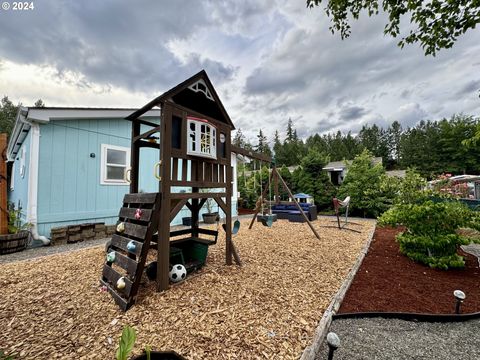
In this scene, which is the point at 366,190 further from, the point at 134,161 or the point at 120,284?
the point at 120,284

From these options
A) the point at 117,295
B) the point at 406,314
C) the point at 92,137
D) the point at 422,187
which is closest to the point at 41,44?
the point at 92,137

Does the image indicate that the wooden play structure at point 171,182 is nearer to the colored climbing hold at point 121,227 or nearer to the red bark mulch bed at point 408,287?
the colored climbing hold at point 121,227

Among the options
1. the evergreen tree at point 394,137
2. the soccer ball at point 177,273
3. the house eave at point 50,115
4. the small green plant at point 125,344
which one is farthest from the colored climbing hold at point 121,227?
the evergreen tree at point 394,137

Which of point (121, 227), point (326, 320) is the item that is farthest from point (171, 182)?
point (326, 320)

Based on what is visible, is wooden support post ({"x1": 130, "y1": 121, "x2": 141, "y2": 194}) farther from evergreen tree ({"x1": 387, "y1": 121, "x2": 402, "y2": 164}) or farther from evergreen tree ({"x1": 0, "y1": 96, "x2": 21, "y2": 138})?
evergreen tree ({"x1": 387, "y1": 121, "x2": 402, "y2": 164})

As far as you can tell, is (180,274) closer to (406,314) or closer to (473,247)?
(406,314)

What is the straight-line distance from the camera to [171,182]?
110 inches

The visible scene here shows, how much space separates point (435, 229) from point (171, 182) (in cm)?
488

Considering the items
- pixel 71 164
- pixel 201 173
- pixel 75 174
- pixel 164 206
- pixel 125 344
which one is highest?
pixel 71 164

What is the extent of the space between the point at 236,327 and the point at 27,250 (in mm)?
5929

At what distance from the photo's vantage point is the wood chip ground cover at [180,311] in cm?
175

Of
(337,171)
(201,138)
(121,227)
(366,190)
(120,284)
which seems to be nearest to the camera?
(120,284)

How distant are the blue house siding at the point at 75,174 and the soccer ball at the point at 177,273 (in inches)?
192

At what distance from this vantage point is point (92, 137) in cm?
623
